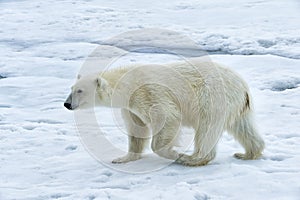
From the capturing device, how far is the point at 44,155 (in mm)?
4613

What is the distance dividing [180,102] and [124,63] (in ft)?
14.4

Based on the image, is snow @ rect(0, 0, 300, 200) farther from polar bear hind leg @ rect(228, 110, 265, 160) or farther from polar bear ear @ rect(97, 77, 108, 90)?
polar bear ear @ rect(97, 77, 108, 90)

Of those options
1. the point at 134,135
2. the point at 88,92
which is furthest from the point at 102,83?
the point at 134,135

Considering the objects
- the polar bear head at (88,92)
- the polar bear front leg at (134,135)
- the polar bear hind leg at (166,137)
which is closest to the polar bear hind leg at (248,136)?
the polar bear hind leg at (166,137)

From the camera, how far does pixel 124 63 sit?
27.8 feet

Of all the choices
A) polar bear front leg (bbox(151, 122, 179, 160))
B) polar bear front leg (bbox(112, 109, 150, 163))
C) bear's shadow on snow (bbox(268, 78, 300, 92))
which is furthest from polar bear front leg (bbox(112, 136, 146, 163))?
bear's shadow on snow (bbox(268, 78, 300, 92))

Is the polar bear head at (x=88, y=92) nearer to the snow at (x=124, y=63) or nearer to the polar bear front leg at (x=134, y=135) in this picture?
the polar bear front leg at (x=134, y=135)

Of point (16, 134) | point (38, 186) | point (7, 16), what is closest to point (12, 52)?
point (7, 16)

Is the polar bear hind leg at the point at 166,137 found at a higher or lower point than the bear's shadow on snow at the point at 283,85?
higher

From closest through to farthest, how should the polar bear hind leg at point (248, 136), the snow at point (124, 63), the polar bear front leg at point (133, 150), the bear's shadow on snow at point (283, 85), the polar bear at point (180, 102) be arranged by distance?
1. the snow at point (124, 63)
2. the polar bear at point (180, 102)
3. the polar bear hind leg at point (248, 136)
4. the polar bear front leg at point (133, 150)
5. the bear's shadow on snow at point (283, 85)

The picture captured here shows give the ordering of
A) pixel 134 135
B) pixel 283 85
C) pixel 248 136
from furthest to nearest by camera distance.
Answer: pixel 283 85 < pixel 134 135 < pixel 248 136

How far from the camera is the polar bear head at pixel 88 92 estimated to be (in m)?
4.11

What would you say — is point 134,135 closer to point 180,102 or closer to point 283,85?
point 180,102

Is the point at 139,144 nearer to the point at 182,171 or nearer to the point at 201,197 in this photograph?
the point at 182,171
